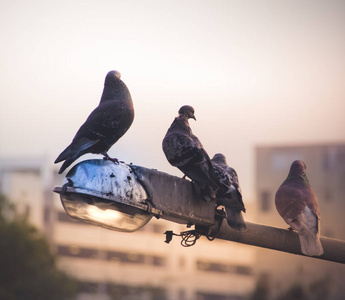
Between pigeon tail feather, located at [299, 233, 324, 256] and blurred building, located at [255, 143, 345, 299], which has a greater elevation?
blurred building, located at [255, 143, 345, 299]

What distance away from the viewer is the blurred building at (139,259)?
72.9 meters

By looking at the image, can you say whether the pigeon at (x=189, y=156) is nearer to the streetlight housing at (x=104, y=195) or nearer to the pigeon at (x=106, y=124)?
the pigeon at (x=106, y=124)

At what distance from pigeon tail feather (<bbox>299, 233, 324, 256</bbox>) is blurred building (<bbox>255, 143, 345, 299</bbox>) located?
51.0 m

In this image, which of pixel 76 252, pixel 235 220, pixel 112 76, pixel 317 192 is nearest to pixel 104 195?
pixel 235 220

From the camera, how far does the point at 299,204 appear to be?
7.48 m

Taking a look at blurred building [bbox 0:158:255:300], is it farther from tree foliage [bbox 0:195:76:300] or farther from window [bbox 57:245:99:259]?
tree foliage [bbox 0:195:76:300]

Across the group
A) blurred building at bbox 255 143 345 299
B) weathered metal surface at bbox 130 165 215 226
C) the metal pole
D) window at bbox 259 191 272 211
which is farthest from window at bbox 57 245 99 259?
weathered metal surface at bbox 130 165 215 226

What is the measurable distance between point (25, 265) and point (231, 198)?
4056 centimetres

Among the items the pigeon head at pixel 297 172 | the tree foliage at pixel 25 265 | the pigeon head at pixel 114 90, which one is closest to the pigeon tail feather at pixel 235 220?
the pigeon head at pixel 114 90

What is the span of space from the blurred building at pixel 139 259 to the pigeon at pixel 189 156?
65432mm

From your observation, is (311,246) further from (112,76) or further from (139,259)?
(139,259)

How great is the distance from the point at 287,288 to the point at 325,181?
9.37 m

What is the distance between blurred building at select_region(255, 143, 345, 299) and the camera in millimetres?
57312

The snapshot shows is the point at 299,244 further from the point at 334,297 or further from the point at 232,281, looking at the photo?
the point at 232,281
